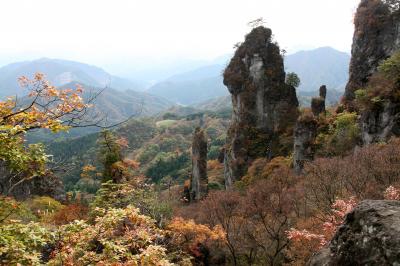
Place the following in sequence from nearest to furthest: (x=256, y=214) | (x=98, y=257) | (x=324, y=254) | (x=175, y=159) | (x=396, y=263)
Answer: (x=396, y=263)
(x=324, y=254)
(x=98, y=257)
(x=256, y=214)
(x=175, y=159)

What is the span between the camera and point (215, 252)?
35.6 m

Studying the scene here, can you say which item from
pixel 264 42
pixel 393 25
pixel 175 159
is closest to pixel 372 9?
pixel 393 25

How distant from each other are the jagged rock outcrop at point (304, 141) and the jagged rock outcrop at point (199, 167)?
19.2 meters

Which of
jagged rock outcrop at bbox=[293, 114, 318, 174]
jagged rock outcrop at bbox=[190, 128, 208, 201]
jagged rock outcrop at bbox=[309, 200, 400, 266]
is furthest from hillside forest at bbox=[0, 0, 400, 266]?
jagged rock outcrop at bbox=[190, 128, 208, 201]

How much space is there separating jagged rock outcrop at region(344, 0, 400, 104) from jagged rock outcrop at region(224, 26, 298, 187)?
10.7 m

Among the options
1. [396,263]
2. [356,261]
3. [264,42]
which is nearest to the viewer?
[396,263]

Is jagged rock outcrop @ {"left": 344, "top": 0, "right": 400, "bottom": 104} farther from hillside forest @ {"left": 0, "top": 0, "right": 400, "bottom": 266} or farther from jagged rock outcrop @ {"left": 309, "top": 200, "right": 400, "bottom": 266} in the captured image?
jagged rock outcrop @ {"left": 309, "top": 200, "right": 400, "bottom": 266}

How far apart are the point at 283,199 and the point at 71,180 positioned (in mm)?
141845

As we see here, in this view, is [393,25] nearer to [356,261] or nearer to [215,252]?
[215,252]

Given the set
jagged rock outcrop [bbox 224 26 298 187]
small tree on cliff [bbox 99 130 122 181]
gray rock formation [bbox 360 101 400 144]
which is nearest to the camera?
gray rock formation [bbox 360 101 400 144]

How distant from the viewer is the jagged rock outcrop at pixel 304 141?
49.2 metres

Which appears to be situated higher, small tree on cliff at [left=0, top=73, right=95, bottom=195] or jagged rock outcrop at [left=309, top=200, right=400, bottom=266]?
small tree on cliff at [left=0, top=73, right=95, bottom=195]

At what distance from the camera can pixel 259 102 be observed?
2625 inches

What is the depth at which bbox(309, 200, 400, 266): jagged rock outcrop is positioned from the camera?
7.00 meters
